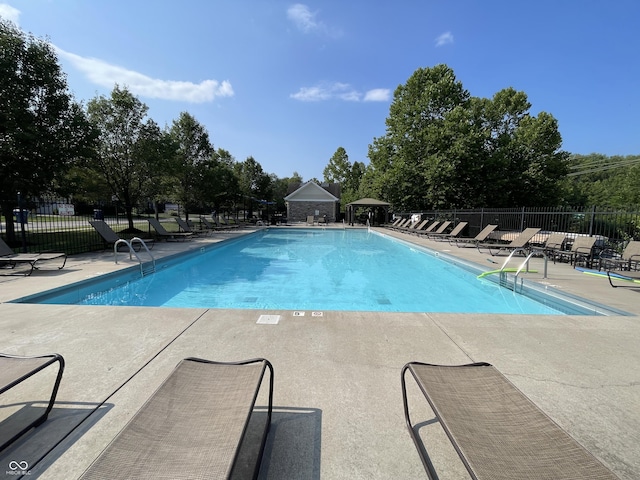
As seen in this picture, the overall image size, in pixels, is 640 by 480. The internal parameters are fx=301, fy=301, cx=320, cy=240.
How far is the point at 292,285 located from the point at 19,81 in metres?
11.4

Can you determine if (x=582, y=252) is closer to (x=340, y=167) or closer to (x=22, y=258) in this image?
(x=22, y=258)

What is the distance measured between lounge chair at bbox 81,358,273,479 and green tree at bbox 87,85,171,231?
54.6 feet

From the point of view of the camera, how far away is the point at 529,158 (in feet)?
89.2

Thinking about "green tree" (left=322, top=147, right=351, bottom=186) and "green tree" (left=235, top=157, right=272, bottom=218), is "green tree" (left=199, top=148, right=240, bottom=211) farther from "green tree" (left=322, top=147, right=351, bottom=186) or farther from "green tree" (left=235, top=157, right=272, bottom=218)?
"green tree" (left=322, top=147, right=351, bottom=186)

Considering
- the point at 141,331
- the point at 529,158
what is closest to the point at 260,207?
the point at 529,158

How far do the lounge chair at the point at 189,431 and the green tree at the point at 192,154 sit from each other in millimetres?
23209

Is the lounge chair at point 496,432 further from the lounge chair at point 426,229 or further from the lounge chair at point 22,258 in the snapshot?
the lounge chair at point 426,229

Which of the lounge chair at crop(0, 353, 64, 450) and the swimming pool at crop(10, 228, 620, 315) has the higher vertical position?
the lounge chair at crop(0, 353, 64, 450)

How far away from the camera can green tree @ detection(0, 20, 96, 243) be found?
374 inches

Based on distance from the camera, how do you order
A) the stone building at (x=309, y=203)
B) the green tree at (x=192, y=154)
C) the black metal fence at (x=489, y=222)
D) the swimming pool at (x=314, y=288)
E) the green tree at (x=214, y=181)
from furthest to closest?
the stone building at (x=309, y=203) < the green tree at (x=214, y=181) < the green tree at (x=192, y=154) < the black metal fence at (x=489, y=222) < the swimming pool at (x=314, y=288)

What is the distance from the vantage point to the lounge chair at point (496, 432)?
48.9 inches

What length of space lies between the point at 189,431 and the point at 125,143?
1795 centimetres

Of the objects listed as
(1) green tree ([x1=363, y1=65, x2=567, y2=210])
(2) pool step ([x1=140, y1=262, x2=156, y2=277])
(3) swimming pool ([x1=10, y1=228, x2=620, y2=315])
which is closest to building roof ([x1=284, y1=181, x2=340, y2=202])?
(1) green tree ([x1=363, y1=65, x2=567, y2=210])

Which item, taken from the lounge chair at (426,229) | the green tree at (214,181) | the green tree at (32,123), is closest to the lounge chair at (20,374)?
the green tree at (32,123)
